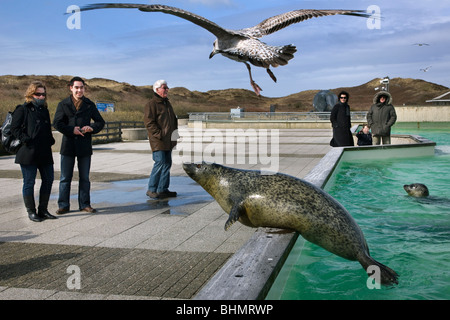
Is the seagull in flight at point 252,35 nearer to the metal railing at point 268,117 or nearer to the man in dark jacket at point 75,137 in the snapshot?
the man in dark jacket at point 75,137

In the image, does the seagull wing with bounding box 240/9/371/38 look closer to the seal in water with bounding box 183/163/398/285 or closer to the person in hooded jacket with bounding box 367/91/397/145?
the seal in water with bounding box 183/163/398/285

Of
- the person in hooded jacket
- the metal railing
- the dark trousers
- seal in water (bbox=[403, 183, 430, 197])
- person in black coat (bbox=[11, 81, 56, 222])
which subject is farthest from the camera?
the metal railing

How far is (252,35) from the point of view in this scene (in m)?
6.22

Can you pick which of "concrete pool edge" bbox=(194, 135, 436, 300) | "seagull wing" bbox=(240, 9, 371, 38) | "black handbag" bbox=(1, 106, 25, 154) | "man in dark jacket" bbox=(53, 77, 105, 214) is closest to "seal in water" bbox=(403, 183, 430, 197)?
"seagull wing" bbox=(240, 9, 371, 38)

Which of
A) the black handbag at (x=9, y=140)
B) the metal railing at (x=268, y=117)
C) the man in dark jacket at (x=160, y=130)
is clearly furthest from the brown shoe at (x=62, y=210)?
the metal railing at (x=268, y=117)

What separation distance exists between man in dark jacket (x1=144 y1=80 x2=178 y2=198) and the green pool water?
10.5ft

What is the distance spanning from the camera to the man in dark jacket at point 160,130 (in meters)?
7.29

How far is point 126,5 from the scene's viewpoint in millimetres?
5340

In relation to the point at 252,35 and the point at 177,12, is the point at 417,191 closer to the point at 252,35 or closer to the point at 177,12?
the point at 252,35

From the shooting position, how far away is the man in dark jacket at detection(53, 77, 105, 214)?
6.24 meters

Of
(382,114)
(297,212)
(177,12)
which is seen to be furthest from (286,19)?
(382,114)

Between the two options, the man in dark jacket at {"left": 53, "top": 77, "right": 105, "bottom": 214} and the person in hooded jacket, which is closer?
the man in dark jacket at {"left": 53, "top": 77, "right": 105, "bottom": 214}

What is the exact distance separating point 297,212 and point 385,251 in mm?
1597
